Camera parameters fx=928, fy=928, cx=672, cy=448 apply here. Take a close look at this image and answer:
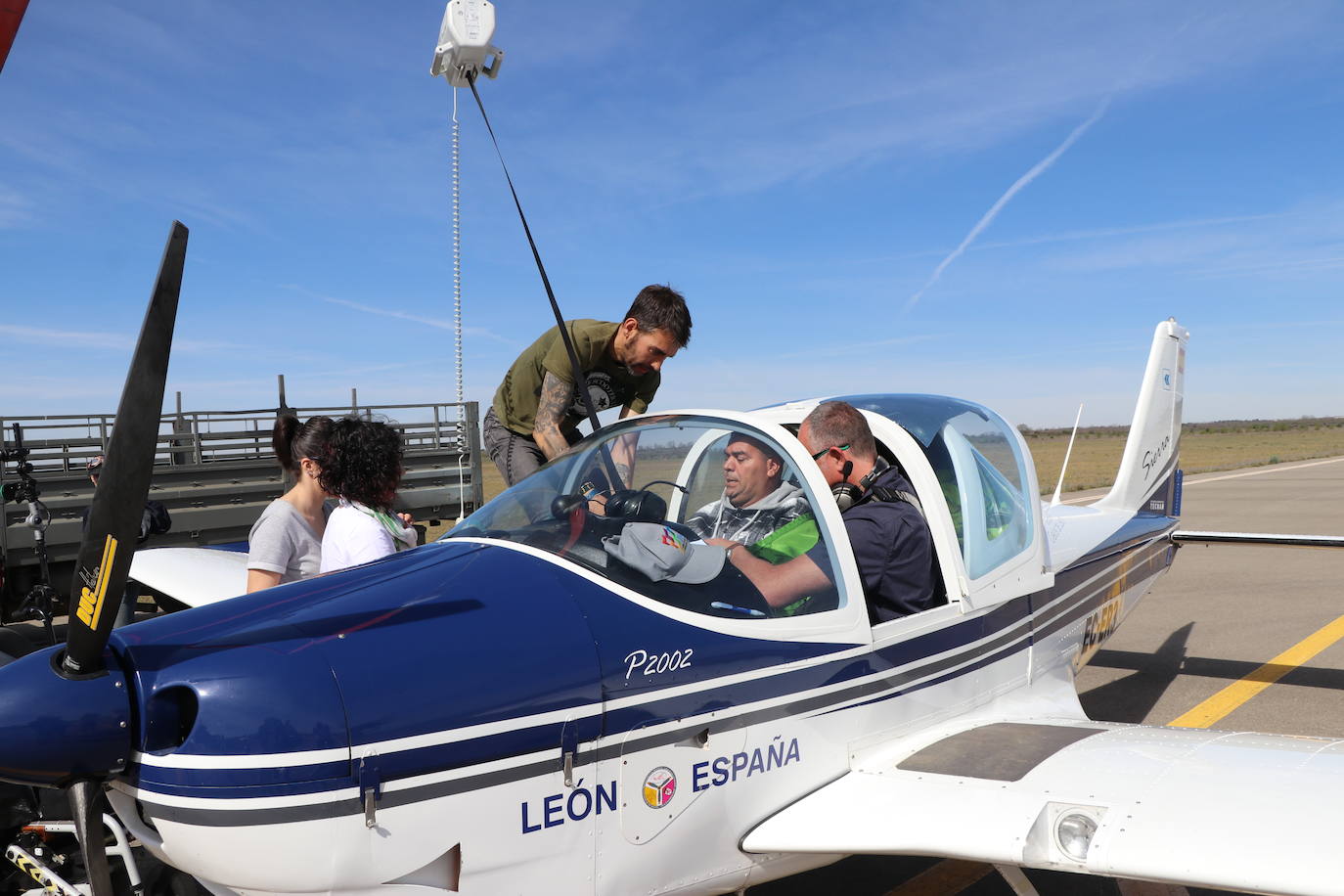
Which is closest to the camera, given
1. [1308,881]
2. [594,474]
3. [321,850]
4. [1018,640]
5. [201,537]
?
[321,850]

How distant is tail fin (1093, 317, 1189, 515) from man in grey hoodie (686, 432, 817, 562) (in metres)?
3.87

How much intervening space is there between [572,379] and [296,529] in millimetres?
1235

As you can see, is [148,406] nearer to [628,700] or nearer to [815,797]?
[628,700]

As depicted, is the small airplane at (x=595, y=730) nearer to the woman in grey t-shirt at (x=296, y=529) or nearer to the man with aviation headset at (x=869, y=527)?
the man with aviation headset at (x=869, y=527)

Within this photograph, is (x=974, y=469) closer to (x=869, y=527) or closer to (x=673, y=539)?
(x=869, y=527)

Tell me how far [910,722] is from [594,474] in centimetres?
135

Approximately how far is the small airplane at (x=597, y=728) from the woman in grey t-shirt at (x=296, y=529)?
1.05 metres

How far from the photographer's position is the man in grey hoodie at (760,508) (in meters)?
2.90

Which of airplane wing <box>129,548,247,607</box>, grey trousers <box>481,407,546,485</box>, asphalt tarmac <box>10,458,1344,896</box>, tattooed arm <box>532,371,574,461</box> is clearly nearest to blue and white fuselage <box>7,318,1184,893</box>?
tattooed arm <box>532,371,574,461</box>

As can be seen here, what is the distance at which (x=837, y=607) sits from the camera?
282 cm

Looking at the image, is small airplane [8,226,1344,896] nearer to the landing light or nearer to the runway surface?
the landing light

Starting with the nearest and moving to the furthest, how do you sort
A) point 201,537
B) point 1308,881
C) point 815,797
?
point 1308,881
point 815,797
point 201,537

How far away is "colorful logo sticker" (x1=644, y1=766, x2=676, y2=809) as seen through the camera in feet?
7.58

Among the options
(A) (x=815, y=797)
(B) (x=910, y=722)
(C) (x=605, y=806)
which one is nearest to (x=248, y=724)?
(C) (x=605, y=806)
